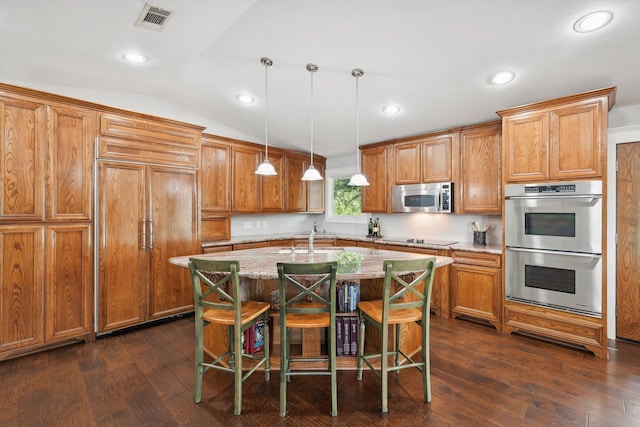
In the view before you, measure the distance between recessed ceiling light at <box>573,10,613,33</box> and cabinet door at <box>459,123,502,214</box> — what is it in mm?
1471

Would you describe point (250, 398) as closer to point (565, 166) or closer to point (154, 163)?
point (154, 163)

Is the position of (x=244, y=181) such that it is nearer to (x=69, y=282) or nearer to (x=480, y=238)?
(x=69, y=282)

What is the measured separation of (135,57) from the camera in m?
2.97

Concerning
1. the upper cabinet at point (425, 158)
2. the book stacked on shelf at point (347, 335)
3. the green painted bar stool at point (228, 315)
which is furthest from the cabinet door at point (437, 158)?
the green painted bar stool at point (228, 315)

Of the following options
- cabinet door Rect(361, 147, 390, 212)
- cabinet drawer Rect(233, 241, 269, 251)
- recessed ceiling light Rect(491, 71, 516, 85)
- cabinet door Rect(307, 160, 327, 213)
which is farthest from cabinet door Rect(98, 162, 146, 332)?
recessed ceiling light Rect(491, 71, 516, 85)

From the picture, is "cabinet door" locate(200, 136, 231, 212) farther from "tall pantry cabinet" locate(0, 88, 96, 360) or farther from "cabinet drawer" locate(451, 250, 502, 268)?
"cabinet drawer" locate(451, 250, 502, 268)

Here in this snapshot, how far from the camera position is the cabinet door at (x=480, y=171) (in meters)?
3.75

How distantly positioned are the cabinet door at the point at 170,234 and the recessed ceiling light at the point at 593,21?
3.90 m

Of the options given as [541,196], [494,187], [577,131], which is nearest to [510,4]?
[577,131]

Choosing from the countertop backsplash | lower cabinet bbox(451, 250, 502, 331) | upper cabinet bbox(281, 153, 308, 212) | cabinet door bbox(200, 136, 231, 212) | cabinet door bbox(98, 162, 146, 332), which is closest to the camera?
cabinet door bbox(98, 162, 146, 332)

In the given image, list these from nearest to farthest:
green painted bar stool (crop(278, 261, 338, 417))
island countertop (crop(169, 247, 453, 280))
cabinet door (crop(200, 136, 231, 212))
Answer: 1. green painted bar stool (crop(278, 261, 338, 417))
2. island countertop (crop(169, 247, 453, 280))
3. cabinet door (crop(200, 136, 231, 212))

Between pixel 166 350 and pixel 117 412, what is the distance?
3.08 feet

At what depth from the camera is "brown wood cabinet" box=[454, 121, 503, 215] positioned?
12.3 ft

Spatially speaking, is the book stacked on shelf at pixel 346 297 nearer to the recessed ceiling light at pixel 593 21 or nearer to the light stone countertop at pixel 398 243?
the light stone countertop at pixel 398 243
